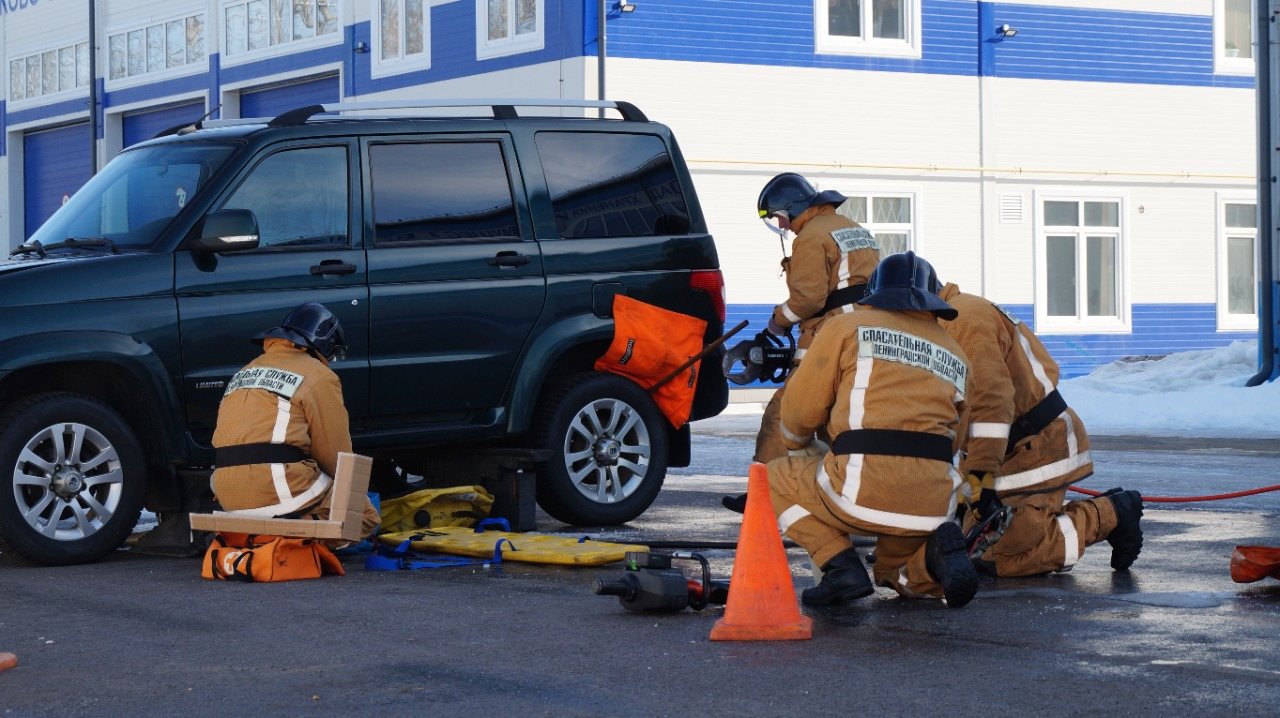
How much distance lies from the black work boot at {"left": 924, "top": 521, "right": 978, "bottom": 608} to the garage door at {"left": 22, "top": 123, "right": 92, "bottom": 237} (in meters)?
34.6

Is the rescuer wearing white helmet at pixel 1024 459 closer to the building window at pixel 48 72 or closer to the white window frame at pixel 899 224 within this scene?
the white window frame at pixel 899 224

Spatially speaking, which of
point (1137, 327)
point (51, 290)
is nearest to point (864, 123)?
point (1137, 327)

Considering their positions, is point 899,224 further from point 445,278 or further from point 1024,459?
point 1024,459

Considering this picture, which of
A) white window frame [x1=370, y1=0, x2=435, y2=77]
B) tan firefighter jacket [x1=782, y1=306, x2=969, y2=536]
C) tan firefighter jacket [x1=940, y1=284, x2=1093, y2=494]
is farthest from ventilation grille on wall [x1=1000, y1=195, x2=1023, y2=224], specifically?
tan firefighter jacket [x1=782, y1=306, x2=969, y2=536]

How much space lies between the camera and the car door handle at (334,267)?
9.86 meters

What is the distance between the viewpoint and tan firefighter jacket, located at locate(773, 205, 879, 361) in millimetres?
10898

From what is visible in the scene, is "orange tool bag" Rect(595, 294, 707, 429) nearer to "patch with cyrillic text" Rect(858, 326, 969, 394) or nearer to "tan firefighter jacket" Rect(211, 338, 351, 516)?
"tan firefighter jacket" Rect(211, 338, 351, 516)

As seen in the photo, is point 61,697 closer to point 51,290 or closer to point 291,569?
point 291,569

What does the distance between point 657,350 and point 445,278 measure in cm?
139

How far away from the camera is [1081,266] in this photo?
30062mm

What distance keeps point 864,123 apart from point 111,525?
2000 centimetres

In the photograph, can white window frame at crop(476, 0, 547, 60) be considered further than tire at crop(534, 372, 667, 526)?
Yes

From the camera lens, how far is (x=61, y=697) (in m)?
5.90

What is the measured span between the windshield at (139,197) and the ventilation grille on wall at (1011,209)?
2051 centimetres
